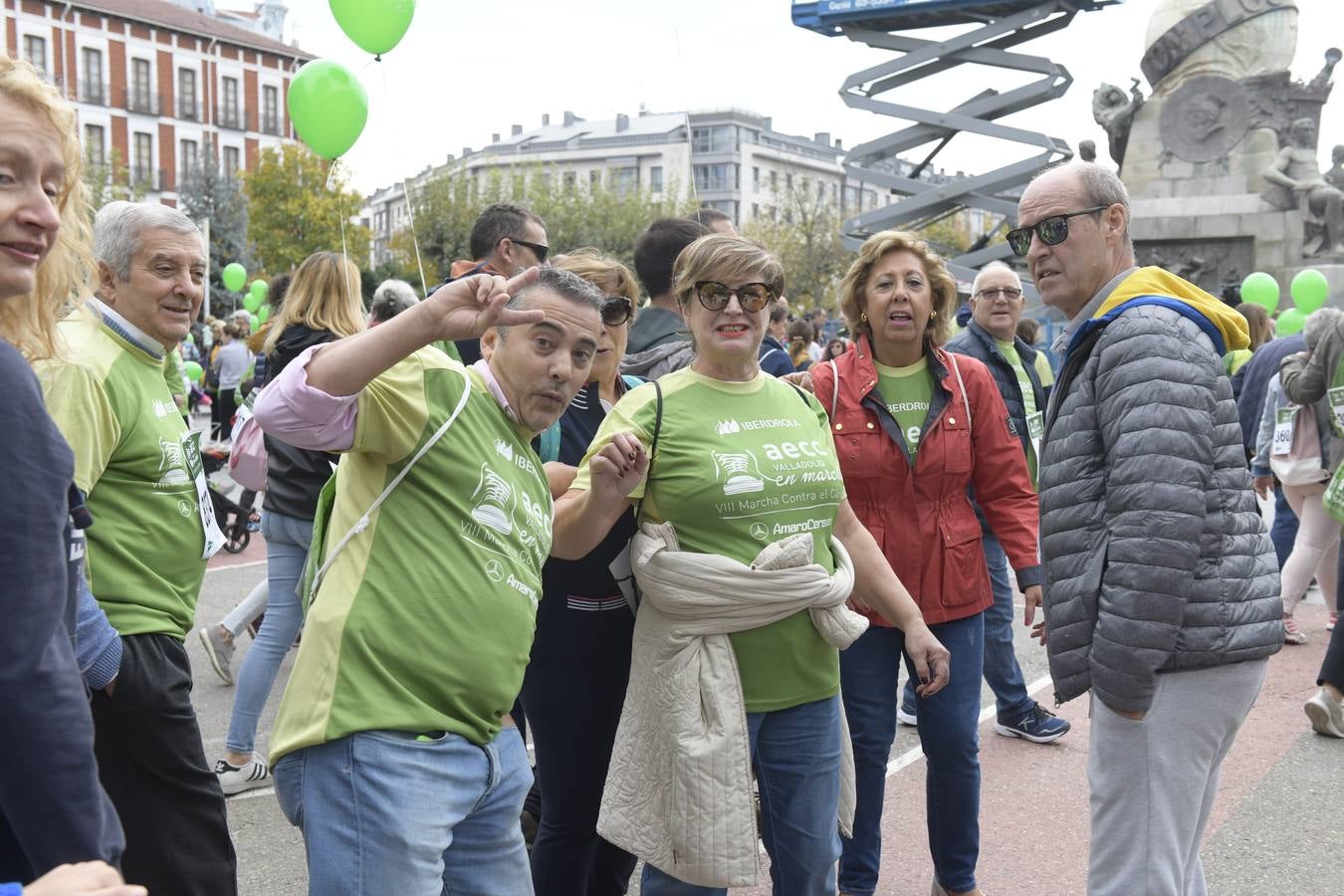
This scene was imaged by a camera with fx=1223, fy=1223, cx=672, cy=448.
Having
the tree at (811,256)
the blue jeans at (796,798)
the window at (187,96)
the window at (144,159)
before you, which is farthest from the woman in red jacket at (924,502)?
the window at (187,96)

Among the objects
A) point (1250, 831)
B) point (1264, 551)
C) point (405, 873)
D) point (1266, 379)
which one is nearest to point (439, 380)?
point (405, 873)

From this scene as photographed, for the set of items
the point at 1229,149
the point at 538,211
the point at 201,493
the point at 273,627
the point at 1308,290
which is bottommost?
the point at 273,627

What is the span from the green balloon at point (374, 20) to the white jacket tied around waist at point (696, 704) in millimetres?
2649

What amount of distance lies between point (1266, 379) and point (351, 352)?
809cm

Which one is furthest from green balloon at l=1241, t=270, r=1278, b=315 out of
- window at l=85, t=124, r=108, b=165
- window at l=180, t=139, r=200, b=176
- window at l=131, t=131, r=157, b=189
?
window at l=180, t=139, r=200, b=176

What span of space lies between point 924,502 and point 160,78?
6722 cm

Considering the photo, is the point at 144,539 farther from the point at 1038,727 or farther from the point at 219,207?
the point at 219,207

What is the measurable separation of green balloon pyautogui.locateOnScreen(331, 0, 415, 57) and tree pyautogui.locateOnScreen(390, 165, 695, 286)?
41.4 meters

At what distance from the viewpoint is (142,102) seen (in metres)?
61.8

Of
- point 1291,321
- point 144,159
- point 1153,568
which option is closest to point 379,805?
point 1153,568

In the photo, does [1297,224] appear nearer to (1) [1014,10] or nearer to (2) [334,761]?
(1) [1014,10]

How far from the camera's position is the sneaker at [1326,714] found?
553 centimetres

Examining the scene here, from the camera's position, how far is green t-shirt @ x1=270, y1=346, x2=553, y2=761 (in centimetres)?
229

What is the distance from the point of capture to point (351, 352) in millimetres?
2188
